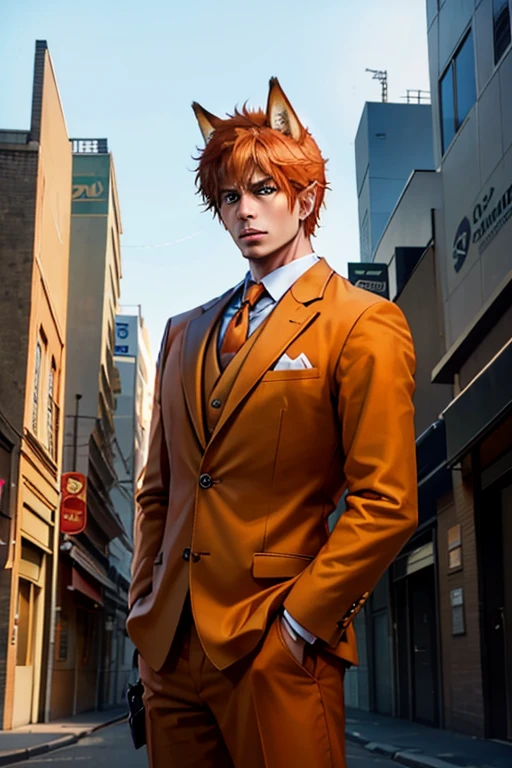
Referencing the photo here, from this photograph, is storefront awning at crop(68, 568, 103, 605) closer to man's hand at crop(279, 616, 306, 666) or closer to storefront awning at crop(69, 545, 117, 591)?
storefront awning at crop(69, 545, 117, 591)

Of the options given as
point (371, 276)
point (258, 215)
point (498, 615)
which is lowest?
point (498, 615)

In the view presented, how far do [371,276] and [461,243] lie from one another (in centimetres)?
943

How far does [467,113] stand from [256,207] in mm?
15234

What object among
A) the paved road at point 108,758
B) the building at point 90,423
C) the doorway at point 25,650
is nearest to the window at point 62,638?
the building at point 90,423

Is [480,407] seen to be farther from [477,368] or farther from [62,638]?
[62,638]

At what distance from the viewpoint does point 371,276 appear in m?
26.4

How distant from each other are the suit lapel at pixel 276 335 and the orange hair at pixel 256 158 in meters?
0.18

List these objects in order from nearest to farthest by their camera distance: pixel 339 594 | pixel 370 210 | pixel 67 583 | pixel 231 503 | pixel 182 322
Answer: pixel 339 594 < pixel 231 503 < pixel 182 322 < pixel 67 583 < pixel 370 210

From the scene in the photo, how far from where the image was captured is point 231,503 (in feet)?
7.04

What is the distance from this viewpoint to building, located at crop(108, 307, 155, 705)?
5262cm

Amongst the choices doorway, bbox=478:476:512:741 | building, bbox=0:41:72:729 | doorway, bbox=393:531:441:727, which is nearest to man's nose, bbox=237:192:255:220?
doorway, bbox=478:476:512:741

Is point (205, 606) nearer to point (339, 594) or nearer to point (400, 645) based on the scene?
point (339, 594)

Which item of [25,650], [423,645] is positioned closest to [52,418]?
[25,650]

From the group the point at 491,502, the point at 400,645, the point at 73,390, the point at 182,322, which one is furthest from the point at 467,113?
the point at 73,390
